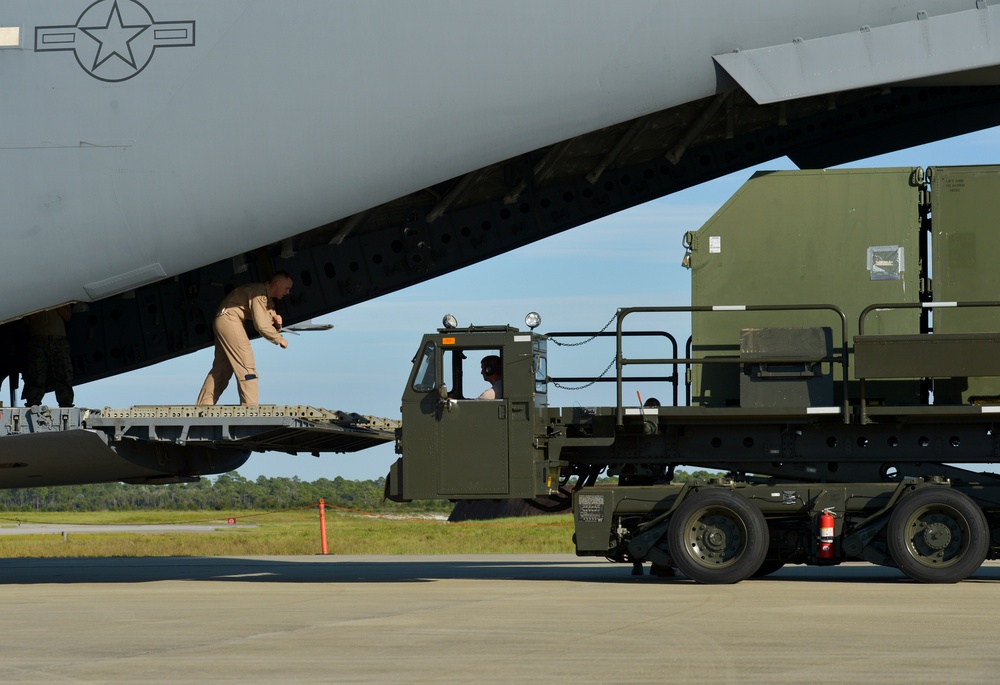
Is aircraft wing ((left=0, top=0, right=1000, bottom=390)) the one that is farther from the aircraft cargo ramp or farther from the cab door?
the cab door

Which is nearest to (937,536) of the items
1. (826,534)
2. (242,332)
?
(826,534)

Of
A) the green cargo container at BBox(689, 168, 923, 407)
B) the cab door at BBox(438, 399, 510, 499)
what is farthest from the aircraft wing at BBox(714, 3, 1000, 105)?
the cab door at BBox(438, 399, 510, 499)

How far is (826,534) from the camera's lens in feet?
40.6

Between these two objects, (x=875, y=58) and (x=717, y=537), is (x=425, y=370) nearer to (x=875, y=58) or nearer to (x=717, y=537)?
(x=717, y=537)

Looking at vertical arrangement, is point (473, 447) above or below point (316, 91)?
below

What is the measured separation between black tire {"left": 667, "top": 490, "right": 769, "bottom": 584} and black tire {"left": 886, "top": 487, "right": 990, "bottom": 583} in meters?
1.28

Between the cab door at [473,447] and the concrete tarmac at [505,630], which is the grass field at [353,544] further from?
the cab door at [473,447]


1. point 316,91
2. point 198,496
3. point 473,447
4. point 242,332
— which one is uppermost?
point 316,91

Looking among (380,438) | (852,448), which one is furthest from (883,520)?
(380,438)

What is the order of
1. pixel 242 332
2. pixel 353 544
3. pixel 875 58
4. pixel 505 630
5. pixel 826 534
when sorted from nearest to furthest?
1. pixel 505 630
2. pixel 875 58
3. pixel 826 534
4. pixel 242 332
5. pixel 353 544

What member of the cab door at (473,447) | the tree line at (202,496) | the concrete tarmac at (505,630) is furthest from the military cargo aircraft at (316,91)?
the tree line at (202,496)

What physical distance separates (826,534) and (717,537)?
1072 millimetres

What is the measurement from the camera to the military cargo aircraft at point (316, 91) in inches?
487

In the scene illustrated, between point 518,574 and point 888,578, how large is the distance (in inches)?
164
